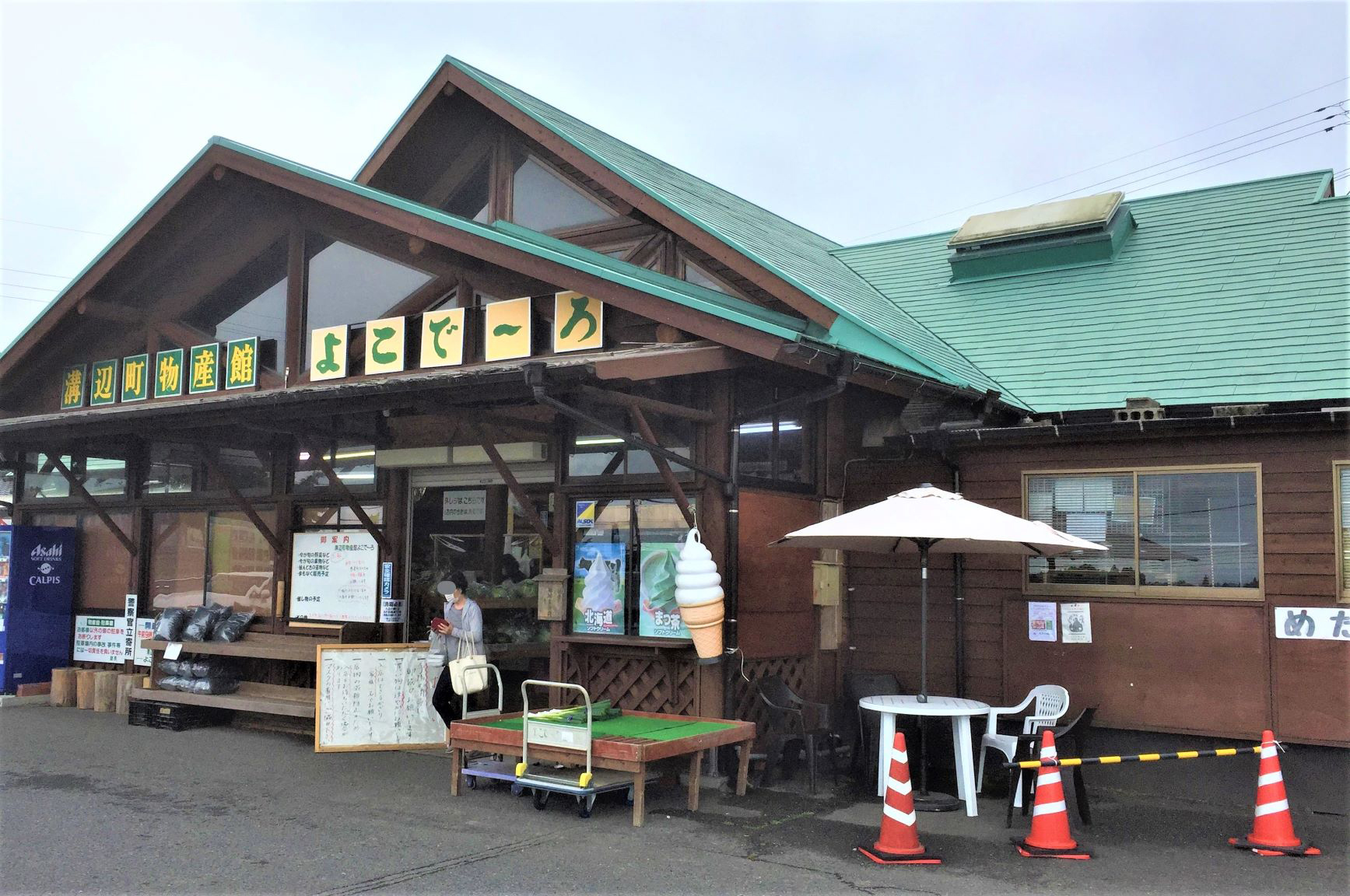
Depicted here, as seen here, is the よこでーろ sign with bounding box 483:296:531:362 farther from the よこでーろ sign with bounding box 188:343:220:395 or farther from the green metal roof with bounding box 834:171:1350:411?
the green metal roof with bounding box 834:171:1350:411

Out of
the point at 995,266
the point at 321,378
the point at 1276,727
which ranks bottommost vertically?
the point at 1276,727

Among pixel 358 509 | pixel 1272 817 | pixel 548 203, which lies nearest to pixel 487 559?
pixel 358 509

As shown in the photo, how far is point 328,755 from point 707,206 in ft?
21.6

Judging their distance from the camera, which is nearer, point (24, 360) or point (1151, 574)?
point (1151, 574)

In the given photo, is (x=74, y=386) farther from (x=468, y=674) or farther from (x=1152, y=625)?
(x=1152, y=625)

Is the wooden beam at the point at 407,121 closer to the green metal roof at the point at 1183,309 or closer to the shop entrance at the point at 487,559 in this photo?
the shop entrance at the point at 487,559

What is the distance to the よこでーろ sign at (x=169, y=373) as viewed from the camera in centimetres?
1186

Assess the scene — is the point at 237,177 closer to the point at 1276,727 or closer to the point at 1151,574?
the point at 1151,574

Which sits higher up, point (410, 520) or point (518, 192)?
point (518, 192)

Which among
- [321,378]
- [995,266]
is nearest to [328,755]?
[321,378]

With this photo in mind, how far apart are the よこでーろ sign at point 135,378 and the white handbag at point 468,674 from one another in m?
5.37

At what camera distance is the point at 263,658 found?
12062 millimetres

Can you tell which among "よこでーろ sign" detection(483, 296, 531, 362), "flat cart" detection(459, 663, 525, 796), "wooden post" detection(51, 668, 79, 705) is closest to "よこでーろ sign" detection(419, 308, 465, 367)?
"よこでーろ sign" detection(483, 296, 531, 362)

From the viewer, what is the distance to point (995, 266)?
12836mm
